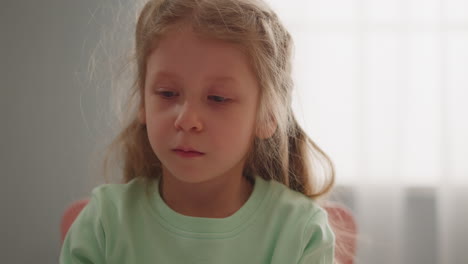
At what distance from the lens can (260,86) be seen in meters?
0.89

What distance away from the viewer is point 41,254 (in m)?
2.11

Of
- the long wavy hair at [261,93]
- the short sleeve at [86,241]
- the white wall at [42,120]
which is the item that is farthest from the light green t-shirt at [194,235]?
the white wall at [42,120]

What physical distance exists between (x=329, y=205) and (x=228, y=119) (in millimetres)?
410

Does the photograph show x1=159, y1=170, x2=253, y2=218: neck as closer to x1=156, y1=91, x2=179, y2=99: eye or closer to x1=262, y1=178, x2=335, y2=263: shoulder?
x1=262, y1=178, x2=335, y2=263: shoulder

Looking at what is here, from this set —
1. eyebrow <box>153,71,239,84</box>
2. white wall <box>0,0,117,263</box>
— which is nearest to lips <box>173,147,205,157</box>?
eyebrow <box>153,71,239,84</box>

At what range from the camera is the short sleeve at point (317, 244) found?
0.88 meters

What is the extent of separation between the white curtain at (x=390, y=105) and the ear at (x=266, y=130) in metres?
1.16

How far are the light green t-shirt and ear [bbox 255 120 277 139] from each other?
12 centimetres

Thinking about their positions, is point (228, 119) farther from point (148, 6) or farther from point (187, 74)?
point (148, 6)

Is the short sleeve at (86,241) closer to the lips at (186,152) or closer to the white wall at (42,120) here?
the lips at (186,152)

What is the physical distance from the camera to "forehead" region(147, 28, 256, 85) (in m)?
0.80

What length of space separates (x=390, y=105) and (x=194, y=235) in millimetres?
1409

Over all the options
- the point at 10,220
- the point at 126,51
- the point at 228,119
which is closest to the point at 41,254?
the point at 10,220

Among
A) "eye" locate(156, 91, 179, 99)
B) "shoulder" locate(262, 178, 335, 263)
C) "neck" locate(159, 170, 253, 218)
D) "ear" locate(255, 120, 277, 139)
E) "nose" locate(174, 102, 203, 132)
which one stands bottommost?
"shoulder" locate(262, 178, 335, 263)
